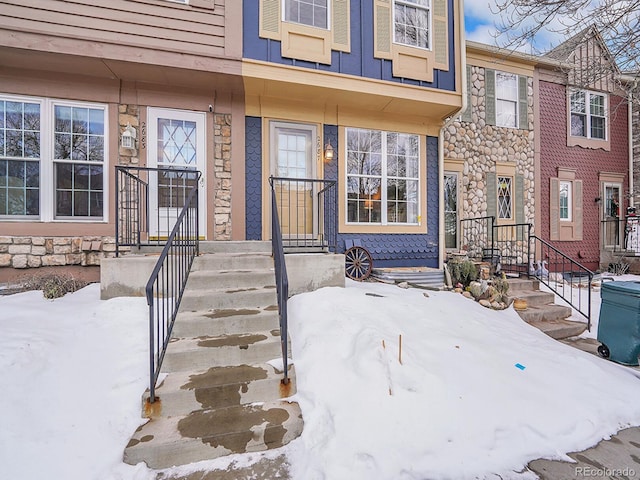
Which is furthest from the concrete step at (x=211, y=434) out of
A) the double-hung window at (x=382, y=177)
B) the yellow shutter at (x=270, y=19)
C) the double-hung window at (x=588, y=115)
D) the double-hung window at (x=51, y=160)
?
the double-hung window at (x=588, y=115)

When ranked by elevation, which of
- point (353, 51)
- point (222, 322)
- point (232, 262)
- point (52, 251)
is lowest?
point (222, 322)

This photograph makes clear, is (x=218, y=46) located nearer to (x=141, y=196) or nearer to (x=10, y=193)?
(x=141, y=196)

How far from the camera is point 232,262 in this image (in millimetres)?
3873

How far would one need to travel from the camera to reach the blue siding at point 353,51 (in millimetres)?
4930

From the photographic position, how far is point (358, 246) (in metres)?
5.83

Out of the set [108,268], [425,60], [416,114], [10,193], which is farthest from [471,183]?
[10,193]

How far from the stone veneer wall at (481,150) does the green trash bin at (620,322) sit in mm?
4400

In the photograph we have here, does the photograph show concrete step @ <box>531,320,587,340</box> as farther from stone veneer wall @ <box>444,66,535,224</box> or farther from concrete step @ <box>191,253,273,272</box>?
concrete step @ <box>191,253,273,272</box>

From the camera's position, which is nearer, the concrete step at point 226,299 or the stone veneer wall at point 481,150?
the concrete step at point 226,299

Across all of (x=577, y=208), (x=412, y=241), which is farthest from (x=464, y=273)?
(x=577, y=208)

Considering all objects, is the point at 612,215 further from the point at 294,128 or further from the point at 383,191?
the point at 294,128

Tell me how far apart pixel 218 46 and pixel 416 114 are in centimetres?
401

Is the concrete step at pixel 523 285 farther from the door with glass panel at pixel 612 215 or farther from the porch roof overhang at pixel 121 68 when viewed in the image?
the porch roof overhang at pixel 121 68

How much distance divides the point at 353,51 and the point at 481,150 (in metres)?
4.78
